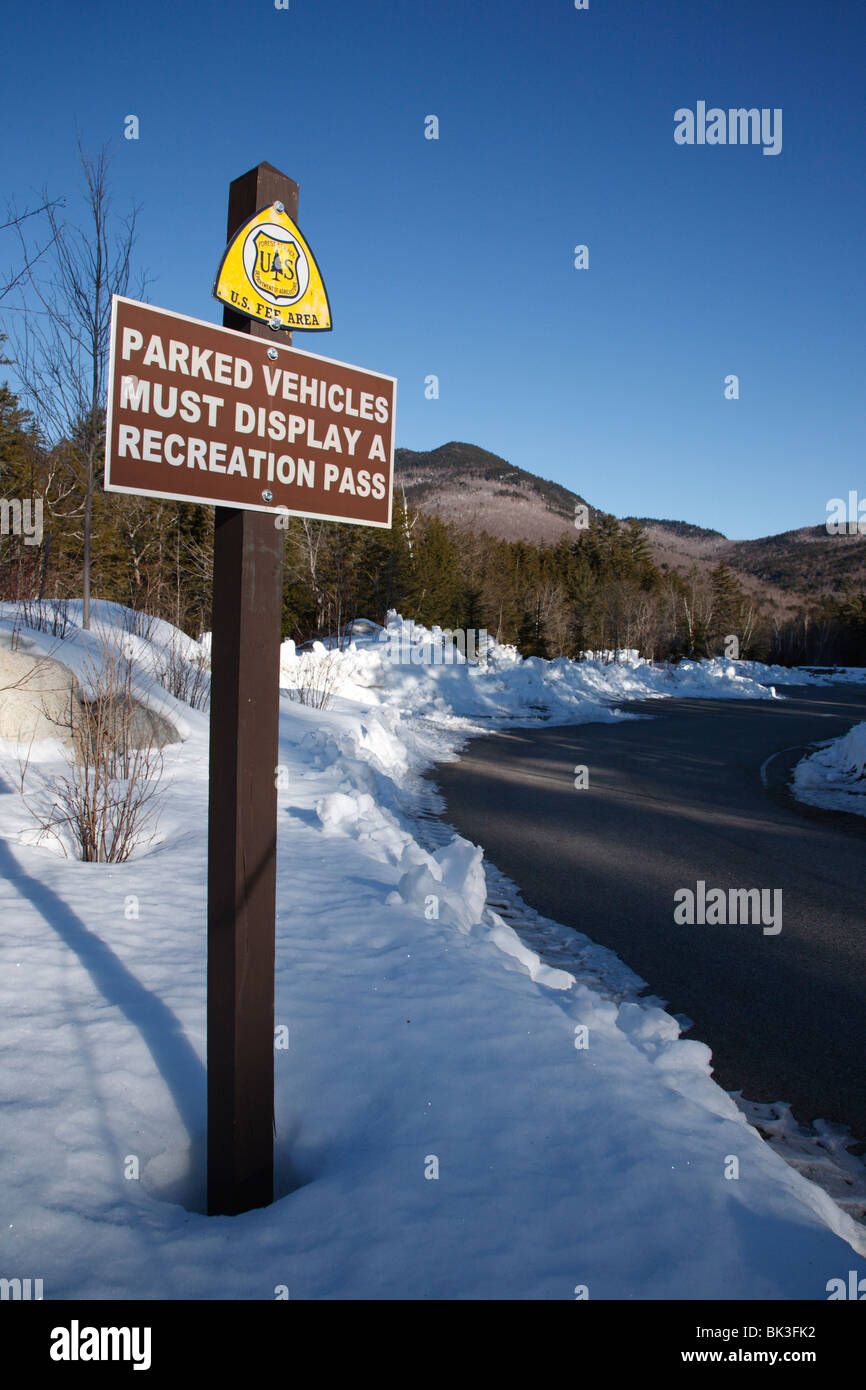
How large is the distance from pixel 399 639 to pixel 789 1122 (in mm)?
24490

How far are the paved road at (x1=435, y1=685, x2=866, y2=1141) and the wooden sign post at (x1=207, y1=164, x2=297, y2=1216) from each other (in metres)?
2.58

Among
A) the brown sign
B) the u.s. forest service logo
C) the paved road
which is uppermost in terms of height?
the u.s. forest service logo

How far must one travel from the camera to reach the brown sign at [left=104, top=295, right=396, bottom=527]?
216 cm

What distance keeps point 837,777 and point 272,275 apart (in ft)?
42.2

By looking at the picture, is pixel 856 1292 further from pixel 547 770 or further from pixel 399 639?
pixel 399 639

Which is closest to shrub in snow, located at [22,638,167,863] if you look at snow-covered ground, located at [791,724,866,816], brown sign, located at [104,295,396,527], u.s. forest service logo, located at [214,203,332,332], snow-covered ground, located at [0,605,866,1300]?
snow-covered ground, located at [0,605,866,1300]

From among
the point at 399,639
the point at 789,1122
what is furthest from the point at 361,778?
the point at 399,639

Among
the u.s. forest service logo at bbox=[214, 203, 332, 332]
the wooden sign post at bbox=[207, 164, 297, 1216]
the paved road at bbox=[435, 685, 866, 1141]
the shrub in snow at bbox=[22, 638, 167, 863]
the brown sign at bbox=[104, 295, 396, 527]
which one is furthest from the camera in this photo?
the shrub in snow at bbox=[22, 638, 167, 863]

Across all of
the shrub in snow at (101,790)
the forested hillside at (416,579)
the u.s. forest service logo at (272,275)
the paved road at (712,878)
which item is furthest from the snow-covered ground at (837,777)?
the u.s. forest service logo at (272,275)

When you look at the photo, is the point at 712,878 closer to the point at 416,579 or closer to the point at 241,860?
the point at 241,860

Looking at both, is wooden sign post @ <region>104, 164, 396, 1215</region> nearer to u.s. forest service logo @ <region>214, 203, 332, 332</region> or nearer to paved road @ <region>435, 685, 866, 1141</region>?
u.s. forest service logo @ <region>214, 203, 332, 332</region>

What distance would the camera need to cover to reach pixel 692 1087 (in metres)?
3.53

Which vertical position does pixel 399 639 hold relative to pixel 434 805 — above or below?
above

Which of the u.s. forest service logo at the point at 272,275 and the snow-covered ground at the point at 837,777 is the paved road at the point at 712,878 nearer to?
the snow-covered ground at the point at 837,777
